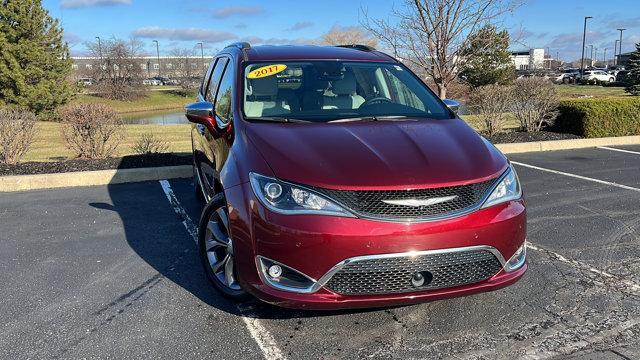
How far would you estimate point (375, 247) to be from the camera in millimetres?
2809

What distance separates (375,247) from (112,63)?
198ft

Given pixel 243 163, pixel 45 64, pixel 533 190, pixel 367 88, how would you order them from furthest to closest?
pixel 45 64 < pixel 533 190 < pixel 367 88 < pixel 243 163

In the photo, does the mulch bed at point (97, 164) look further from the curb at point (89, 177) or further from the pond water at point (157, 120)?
the pond water at point (157, 120)

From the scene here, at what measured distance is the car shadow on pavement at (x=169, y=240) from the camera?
3.56 meters

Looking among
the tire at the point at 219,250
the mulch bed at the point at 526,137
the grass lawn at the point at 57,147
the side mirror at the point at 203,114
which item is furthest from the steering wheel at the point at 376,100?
the grass lawn at the point at 57,147

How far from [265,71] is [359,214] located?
1.92 meters

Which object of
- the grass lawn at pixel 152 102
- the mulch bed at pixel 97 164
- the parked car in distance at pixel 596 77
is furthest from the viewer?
the parked car in distance at pixel 596 77

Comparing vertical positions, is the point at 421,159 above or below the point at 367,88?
below

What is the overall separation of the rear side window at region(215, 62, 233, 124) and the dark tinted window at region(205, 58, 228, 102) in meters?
0.24

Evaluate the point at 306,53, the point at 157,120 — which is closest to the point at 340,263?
the point at 306,53

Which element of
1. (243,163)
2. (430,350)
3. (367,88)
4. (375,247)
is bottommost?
(430,350)

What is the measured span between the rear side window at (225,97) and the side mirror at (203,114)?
3.7 inches

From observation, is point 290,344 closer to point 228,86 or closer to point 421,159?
point 421,159

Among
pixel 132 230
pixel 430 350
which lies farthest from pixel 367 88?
pixel 132 230
